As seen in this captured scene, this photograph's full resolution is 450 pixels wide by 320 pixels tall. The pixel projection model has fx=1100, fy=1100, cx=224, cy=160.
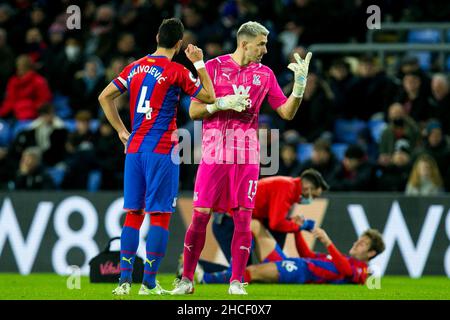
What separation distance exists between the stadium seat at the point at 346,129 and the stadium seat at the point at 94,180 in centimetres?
390

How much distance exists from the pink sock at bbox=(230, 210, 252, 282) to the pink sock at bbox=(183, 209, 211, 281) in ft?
0.95

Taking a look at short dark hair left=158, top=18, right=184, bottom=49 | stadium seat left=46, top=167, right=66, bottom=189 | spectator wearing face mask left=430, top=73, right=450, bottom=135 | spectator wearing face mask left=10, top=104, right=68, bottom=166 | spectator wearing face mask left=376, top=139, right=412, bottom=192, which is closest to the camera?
short dark hair left=158, top=18, right=184, bottom=49

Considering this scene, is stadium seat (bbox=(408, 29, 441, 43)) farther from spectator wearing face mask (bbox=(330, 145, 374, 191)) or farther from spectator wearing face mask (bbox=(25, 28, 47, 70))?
spectator wearing face mask (bbox=(25, 28, 47, 70))

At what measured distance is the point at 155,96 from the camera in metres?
9.66

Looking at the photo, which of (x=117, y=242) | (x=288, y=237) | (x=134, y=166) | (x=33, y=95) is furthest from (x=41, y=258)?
(x=134, y=166)

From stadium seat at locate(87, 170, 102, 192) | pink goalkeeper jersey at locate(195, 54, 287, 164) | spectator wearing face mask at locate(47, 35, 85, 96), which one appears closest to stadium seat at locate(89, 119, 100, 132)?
spectator wearing face mask at locate(47, 35, 85, 96)

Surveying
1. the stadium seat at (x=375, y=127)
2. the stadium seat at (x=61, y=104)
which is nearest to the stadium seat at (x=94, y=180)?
the stadium seat at (x=61, y=104)

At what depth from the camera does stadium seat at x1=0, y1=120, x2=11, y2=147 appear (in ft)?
60.3

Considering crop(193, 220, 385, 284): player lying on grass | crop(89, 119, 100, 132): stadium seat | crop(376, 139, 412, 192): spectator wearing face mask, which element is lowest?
crop(193, 220, 385, 284): player lying on grass

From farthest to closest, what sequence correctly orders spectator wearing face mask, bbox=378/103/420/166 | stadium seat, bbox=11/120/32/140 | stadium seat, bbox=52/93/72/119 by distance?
stadium seat, bbox=52/93/72/119 < stadium seat, bbox=11/120/32/140 < spectator wearing face mask, bbox=378/103/420/166

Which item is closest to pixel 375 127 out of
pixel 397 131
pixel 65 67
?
pixel 397 131

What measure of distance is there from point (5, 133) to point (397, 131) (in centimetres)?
658

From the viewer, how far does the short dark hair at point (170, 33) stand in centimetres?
959

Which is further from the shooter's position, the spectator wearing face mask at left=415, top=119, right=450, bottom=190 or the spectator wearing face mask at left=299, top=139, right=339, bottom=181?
the spectator wearing face mask at left=415, top=119, right=450, bottom=190
